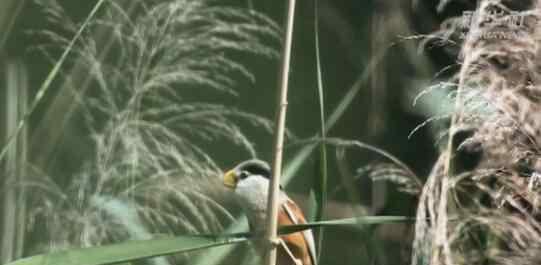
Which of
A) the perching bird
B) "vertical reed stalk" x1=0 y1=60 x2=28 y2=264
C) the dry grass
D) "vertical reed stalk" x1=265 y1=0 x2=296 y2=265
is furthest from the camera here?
"vertical reed stalk" x1=0 y1=60 x2=28 y2=264

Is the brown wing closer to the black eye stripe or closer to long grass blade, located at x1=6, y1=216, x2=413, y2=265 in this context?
the black eye stripe

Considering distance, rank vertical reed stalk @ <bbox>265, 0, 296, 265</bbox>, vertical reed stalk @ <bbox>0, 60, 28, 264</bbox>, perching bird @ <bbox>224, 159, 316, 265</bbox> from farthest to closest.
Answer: vertical reed stalk @ <bbox>0, 60, 28, 264</bbox> → perching bird @ <bbox>224, 159, 316, 265</bbox> → vertical reed stalk @ <bbox>265, 0, 296, 265</bbox>

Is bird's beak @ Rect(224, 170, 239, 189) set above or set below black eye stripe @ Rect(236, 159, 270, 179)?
below

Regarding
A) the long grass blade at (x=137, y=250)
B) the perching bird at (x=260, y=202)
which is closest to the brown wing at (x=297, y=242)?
the perching bird at (x=260, y=202)

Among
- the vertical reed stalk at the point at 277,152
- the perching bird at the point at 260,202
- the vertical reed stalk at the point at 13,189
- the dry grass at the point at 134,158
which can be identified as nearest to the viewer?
the vertical reed stalk at the point at 277,152

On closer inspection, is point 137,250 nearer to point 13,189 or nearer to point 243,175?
point 243,175

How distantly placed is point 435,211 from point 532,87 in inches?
6.8

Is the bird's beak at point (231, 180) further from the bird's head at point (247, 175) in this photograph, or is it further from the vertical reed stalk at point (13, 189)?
the vertical reed stalk at point (13, 189)

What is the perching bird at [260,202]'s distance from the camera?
1.44 meters

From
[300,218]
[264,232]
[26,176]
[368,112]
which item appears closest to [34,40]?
[26,176]

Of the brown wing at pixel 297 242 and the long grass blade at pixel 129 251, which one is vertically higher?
the long grass blade at pixel 129 251

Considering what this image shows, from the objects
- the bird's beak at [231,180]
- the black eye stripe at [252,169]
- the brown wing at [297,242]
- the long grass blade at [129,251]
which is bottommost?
the brown wing at [297,242]

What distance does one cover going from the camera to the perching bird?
4.73ft

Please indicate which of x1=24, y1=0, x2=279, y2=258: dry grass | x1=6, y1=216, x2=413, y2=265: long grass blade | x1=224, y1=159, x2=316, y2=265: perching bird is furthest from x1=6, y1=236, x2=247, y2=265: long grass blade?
x1=224, y1=159, x2=316, y2=265: perching bird
